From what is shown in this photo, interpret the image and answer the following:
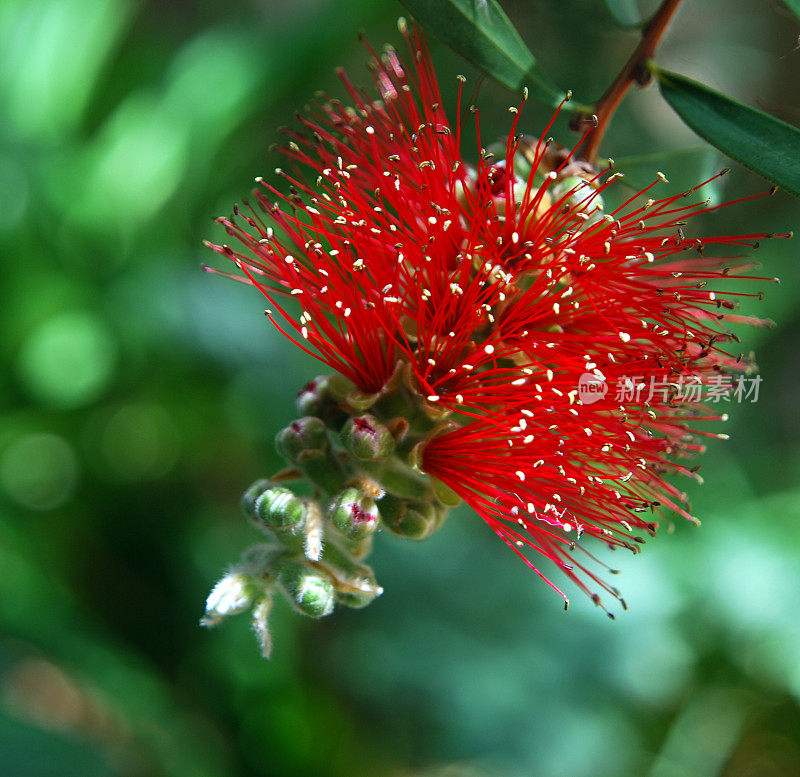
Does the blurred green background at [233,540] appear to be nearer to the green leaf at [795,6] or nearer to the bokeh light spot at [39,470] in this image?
the bokeh light spot at [39,470]

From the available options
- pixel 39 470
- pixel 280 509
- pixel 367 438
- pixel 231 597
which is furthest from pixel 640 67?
pixel 39 470

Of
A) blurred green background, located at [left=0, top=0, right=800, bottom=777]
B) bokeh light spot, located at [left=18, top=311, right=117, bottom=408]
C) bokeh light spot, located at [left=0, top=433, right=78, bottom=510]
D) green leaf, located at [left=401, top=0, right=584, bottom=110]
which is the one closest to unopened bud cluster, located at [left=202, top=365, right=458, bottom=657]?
green leaf, located at [left=401, top=0, right=584, bottom=110]

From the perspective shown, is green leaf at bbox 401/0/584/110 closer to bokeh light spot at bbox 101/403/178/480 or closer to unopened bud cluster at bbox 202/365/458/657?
unopened bud cluster at bbox 202/365/458/657

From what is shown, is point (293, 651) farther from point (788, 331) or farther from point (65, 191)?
point (788, 331)

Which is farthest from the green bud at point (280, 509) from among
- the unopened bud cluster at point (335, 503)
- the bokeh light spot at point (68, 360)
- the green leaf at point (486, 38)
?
the bokeh light spot at point (68, 360)

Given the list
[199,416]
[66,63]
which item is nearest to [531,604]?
[199,416]
